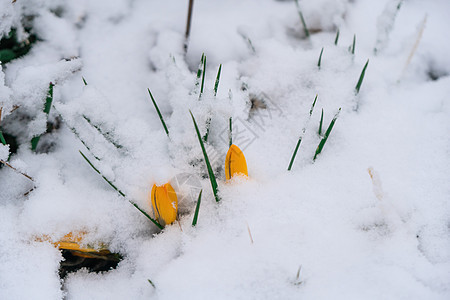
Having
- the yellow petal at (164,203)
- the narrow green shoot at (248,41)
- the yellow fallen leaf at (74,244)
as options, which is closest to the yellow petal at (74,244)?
the yellow fallen leaf at (74,244)

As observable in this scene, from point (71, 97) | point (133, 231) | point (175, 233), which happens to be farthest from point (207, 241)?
point (71, 97)

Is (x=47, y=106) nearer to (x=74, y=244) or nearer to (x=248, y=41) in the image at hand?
(x=74, y=244)

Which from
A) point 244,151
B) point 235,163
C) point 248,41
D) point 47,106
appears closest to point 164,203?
point 235,163

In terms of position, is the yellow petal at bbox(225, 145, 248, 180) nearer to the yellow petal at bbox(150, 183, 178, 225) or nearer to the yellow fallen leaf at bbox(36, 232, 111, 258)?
the yellow petal at bbox(150, 183, 178, 225)

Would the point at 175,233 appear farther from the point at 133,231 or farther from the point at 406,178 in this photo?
the point at 406,178

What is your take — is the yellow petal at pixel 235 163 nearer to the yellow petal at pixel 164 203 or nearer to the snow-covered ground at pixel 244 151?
the snow-covered ground at pixel 244 151

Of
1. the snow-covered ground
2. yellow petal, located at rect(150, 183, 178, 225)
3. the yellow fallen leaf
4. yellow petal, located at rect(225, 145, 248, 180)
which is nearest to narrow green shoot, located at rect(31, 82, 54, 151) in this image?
the snow-covered ground
